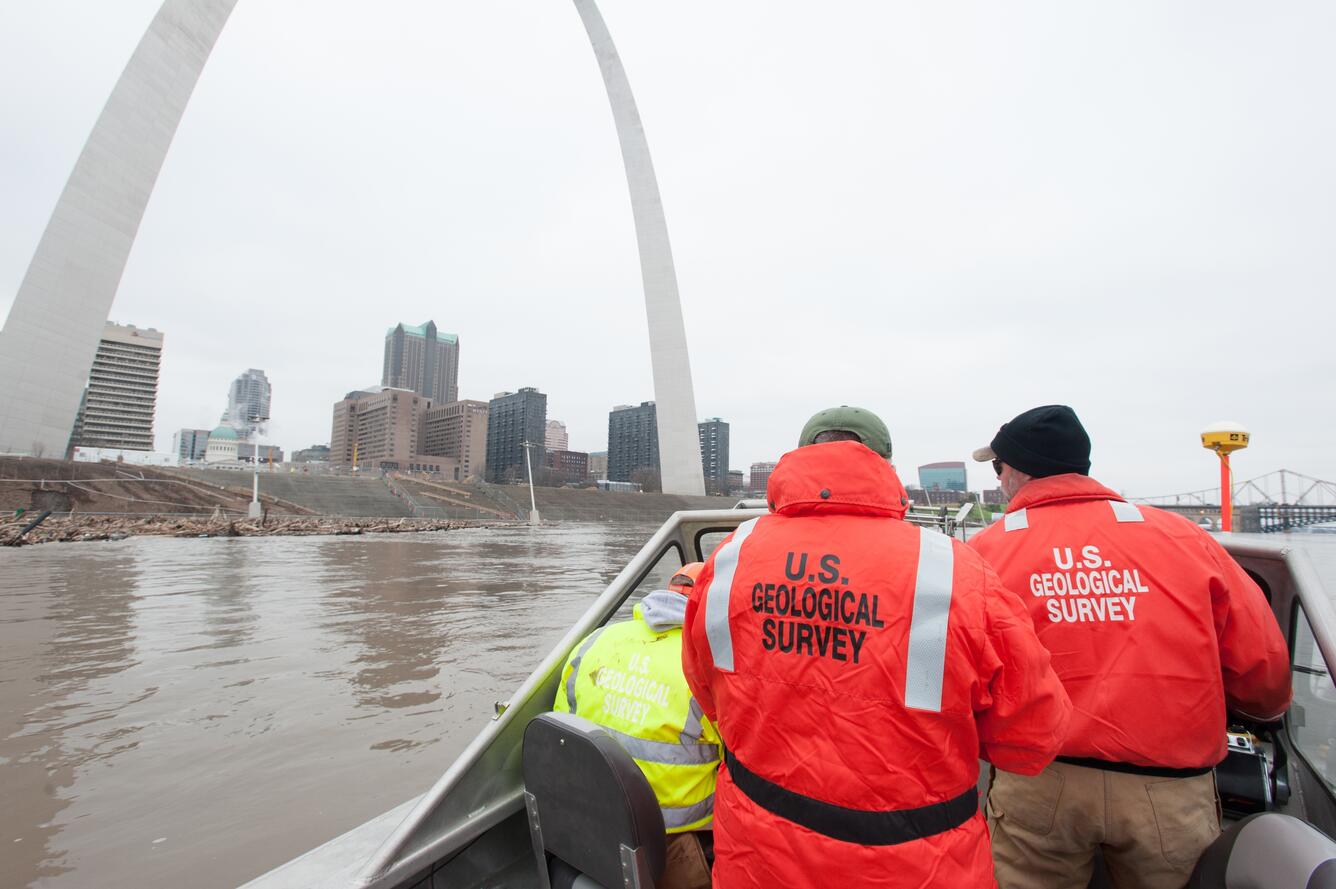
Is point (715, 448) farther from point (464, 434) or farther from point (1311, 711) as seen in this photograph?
point (1311, 711)

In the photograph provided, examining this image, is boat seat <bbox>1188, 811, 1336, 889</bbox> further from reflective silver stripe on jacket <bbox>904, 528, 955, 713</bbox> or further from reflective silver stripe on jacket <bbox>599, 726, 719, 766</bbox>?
reflective silver stripe on jacket <bbox>599, 726, 719, 766</bbox>

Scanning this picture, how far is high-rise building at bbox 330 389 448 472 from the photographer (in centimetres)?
9412

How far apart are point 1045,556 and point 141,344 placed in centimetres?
9311

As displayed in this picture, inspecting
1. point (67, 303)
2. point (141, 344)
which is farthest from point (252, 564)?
point (141, 344)

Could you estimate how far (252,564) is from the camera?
15.1 meters

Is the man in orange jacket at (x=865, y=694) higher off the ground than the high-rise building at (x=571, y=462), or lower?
lower

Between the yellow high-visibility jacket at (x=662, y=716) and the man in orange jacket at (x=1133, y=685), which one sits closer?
the man in orange jacket at (x=1133, y=685)

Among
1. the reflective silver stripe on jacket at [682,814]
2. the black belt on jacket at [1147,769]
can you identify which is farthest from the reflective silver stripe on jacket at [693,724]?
the black belt on jacket at [1147,769]

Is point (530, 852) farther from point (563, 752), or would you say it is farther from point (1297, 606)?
point (1297, 606)

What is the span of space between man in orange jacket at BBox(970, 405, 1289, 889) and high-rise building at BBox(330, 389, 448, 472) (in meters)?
94.9

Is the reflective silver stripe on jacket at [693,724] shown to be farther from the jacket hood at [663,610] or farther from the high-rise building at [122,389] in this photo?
the high-rise building at [122,389]

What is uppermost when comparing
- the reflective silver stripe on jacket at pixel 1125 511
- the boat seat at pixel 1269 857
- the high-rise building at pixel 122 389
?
the high-rise building at pixel 122 389

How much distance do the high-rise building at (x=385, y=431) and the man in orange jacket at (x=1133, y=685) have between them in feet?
311

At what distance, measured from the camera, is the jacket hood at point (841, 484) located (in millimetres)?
1303
